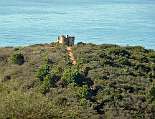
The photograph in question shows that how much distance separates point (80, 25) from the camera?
359 feet

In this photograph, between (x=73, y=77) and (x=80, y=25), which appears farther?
(x=80, y=25)

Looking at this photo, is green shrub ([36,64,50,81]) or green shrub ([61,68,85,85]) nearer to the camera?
green shrub ([61,68,85,85])

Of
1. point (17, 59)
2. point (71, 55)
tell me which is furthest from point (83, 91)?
point (17, 59)

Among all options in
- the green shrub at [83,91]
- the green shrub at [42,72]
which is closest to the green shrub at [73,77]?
the green shrub at [83,91]

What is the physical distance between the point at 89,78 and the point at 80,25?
6988 centimetres

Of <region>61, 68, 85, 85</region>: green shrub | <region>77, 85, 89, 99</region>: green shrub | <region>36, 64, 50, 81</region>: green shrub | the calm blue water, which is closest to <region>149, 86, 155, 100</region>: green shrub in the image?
<region>77, 85, 89, 99</region>: green shrub

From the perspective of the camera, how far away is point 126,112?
34312mm

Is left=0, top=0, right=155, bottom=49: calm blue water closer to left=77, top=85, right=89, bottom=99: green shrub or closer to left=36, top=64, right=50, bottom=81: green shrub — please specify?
left=36, top=64, right=50, bottom=81: green shrub

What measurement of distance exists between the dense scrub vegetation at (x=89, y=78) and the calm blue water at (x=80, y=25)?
126ft

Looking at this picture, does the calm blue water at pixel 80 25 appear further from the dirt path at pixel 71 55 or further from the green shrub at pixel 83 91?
the green shrub at pixel 83 91

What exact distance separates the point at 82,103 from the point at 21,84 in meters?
5.71

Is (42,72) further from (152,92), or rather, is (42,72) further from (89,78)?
(152,92)

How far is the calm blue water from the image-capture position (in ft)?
306

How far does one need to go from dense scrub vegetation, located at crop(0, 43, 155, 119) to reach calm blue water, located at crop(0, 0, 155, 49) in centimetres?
3834
